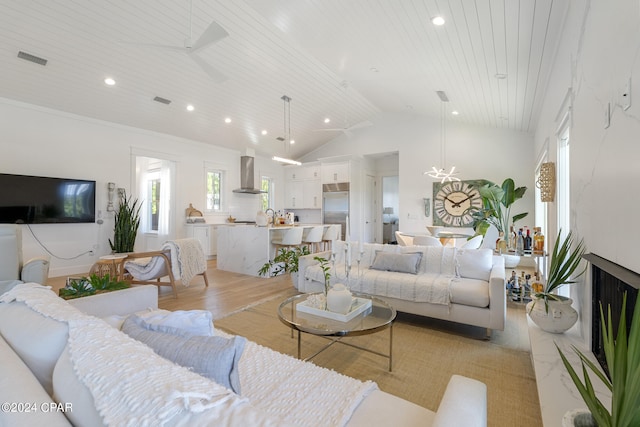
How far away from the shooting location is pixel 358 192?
8359 mm

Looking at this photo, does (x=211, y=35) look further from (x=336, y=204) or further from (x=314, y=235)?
(x=336, y=204)

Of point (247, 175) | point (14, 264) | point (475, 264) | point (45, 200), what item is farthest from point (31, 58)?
point (475, 264)

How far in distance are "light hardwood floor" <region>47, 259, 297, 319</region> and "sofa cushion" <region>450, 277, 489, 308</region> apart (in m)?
2.23

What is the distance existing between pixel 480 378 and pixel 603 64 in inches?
82.5

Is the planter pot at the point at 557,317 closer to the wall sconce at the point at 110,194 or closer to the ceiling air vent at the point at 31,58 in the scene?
the ceiling air vent at the point at 31,58

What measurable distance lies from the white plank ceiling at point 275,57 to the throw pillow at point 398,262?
250cm

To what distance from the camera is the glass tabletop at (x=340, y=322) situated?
6.64ft

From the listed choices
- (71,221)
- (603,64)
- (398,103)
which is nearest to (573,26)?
(603,64)

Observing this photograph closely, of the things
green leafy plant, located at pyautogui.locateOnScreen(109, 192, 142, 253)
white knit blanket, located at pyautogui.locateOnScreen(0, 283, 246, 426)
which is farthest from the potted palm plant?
green leafy plant, located at pyautogui.locateOnScreen(109, 192, 142, 253)

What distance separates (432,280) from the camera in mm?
3123

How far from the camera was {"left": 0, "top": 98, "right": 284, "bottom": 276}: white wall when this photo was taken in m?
4.74

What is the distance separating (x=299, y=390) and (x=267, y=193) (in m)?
8.08

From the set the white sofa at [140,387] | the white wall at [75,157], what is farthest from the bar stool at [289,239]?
the white sofa at [140,387]

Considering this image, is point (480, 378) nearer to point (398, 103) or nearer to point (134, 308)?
point (134, 308)
